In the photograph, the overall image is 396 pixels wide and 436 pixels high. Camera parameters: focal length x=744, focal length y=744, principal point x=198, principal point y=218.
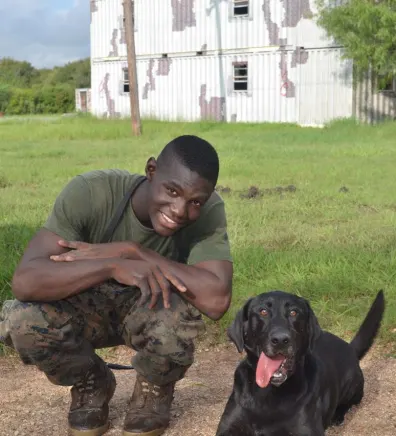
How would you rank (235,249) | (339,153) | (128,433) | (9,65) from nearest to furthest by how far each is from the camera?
(128,433)
(235,249)
(339,153)
(9,65)

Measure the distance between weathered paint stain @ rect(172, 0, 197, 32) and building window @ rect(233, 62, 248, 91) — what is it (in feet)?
7.33

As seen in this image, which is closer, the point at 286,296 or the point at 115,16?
the point at 286,296

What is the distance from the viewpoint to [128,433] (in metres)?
3.44

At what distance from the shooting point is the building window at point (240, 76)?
81.9 feet

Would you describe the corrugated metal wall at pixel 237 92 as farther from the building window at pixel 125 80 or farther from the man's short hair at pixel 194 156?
the man's short hair at pixel 194 156

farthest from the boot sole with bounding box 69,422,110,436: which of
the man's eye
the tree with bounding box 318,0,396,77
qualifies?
the tree with bounding box 318,0,396,77

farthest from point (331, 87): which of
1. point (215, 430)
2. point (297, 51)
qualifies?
point (215, 430)

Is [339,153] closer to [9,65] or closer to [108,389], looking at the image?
[108,389]

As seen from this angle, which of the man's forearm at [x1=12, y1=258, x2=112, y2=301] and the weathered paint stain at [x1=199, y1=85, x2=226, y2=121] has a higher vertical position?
the man's forearm at [x1=12, y1=258, x2=112, y2=301]

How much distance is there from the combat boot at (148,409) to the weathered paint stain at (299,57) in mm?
20948

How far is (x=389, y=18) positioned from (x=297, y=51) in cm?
500

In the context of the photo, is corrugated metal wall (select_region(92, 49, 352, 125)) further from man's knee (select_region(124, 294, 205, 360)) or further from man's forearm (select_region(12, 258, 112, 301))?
man's forearm (select_region(12, 258, 112, 301))

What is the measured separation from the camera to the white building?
75.8ft

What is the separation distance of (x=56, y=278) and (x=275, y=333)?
3.14 ft
